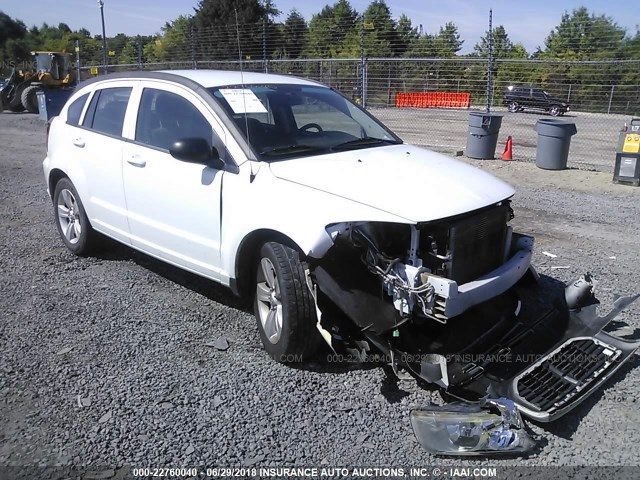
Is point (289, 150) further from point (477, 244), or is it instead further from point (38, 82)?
point (38, 82)

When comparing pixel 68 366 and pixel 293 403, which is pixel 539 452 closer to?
pixel 293 403

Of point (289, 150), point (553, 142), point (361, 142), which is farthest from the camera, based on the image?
point (553, 142)

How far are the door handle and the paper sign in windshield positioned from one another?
893mm

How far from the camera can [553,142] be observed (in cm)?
1073

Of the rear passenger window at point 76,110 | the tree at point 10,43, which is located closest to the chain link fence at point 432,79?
the rear passenger window at point 76,110

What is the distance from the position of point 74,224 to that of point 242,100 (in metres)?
2.65

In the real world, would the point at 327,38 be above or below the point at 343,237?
above

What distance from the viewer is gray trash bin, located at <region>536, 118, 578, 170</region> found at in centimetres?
1055

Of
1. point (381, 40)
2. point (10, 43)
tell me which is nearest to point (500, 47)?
point (381, 40)

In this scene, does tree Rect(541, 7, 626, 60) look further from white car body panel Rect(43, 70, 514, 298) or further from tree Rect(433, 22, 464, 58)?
white car body panel Rect(43, 70, 514, 298)

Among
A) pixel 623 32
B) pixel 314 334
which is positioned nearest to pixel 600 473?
pixel 314 334

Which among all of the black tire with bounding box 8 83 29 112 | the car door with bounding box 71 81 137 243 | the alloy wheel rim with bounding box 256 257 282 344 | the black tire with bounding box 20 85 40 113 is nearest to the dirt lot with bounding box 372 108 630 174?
the car door with bounding box 71 81 137 243

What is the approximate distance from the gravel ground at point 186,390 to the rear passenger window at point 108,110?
136cm

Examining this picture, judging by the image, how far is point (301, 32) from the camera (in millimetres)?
24484
